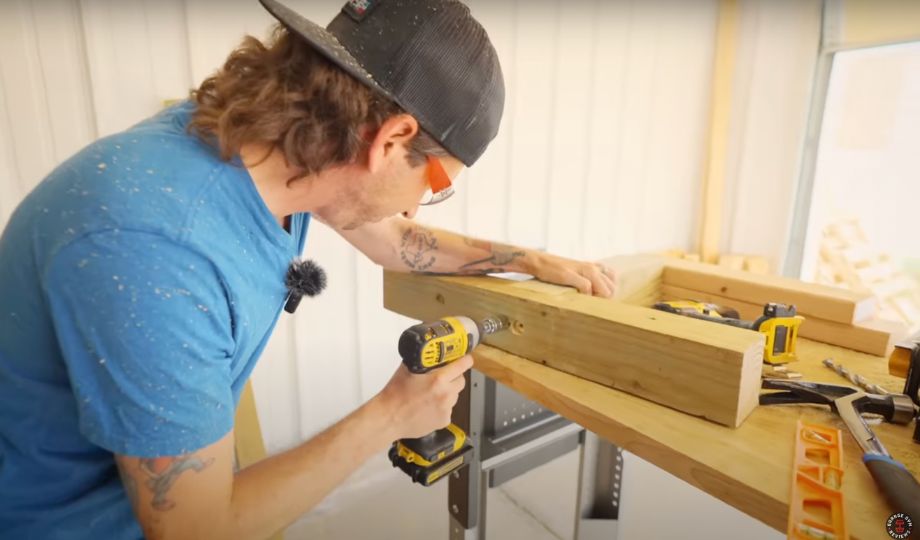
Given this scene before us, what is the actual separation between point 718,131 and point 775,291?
2.34 m

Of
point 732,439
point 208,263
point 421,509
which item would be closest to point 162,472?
point 208,263

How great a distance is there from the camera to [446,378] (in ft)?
3.63

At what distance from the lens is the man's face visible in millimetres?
1008

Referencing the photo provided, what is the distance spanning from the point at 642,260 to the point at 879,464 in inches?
37.4

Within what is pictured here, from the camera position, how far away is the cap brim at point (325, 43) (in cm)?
85

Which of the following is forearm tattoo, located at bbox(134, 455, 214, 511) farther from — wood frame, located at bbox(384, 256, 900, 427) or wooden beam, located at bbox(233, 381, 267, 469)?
wooden beam, located at bbox(233, 381, 267, 469)

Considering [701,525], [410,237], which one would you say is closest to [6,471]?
[410,237]

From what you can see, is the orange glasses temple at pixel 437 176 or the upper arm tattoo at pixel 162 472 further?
the orange glasses temple at pixel 437 176

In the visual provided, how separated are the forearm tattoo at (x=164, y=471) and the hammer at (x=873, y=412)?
39.1 inches

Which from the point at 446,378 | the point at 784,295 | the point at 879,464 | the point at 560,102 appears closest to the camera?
the point at 879,464

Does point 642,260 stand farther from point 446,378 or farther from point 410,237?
point 446,378

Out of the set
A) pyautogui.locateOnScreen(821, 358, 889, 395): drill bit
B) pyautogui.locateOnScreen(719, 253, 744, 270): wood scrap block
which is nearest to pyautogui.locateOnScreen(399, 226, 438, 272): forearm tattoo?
pyautogui.locateOnScreen(821, 358, 889, 395): drill bit

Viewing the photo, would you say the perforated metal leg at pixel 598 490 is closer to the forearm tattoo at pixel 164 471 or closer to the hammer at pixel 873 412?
the hammer at pixel 873 412

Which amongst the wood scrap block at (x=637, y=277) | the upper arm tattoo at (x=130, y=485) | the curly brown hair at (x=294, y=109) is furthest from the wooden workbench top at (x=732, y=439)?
the upper arm tattoo at (x=130, y=485)
